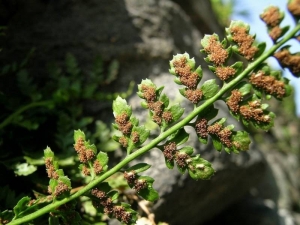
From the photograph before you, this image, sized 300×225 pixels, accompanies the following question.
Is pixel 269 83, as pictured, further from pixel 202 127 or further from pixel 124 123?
pixel 124 123

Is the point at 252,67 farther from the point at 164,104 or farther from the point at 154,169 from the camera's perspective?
the point at 154,169

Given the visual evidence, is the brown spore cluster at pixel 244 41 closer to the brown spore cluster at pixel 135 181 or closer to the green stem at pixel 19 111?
the brown spore cluster at pixel 135 181

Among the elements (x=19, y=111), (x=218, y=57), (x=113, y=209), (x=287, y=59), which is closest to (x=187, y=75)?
(x=218, y=57)

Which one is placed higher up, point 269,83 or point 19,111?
→ point 19,111

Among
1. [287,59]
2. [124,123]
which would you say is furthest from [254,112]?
[124,123]

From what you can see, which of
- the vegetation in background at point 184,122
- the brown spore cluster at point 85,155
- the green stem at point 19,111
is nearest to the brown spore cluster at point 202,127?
the vegetation in background at point 184,122

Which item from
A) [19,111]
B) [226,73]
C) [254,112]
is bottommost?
[254,112]

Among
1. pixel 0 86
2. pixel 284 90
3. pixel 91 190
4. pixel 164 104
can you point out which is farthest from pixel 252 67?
pixel 0 86

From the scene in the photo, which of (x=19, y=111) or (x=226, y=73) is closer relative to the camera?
(x=226, y=73)
